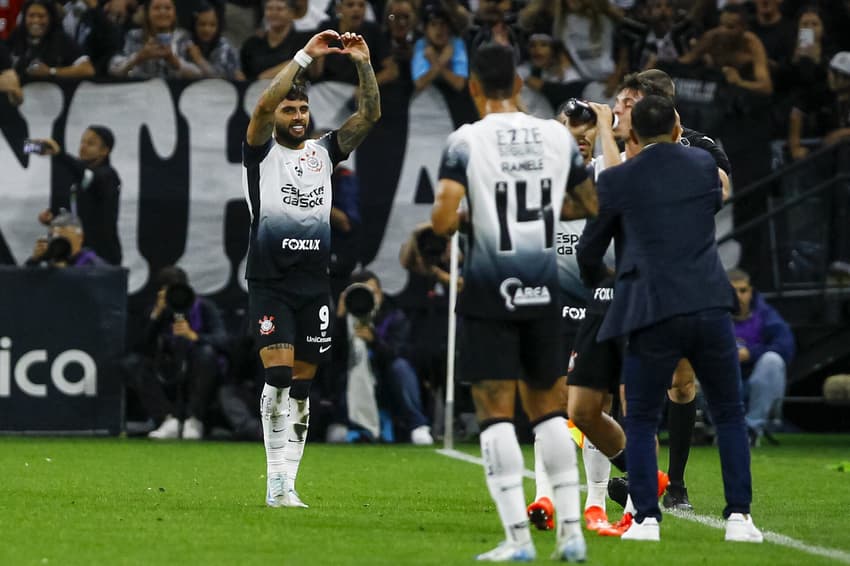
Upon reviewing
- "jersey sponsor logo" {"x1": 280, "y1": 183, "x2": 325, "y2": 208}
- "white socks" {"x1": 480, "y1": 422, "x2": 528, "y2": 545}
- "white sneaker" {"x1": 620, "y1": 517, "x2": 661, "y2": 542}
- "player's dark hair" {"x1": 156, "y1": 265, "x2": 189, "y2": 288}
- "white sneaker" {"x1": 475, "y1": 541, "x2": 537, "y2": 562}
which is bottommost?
"white sneaker" {"x1": 620, "y1": 517, "x2": 661, "y2": 542}

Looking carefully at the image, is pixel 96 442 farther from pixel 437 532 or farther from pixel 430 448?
pixel 437 532

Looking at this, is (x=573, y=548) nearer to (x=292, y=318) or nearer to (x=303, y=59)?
(x=292, y=318)

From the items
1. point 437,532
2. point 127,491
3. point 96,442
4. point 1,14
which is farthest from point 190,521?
point 1,14

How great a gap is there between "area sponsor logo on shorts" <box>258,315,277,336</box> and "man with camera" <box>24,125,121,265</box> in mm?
7839

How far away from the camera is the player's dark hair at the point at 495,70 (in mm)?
7582

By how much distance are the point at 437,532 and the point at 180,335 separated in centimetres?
876

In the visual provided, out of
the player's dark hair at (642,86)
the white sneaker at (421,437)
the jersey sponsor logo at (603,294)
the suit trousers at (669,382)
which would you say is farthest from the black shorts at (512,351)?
the white sneaker at (421,437)

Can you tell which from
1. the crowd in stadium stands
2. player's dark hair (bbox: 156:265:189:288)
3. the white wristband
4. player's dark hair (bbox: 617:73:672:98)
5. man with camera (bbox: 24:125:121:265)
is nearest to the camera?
player's dark hair (bbox: 617:73:672:98)

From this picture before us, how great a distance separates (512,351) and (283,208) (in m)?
3.32

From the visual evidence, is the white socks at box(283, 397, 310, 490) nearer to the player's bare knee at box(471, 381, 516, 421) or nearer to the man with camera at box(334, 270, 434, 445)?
the player's bare knee at box(471, 381, 516, 421)

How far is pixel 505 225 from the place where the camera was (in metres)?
7.62

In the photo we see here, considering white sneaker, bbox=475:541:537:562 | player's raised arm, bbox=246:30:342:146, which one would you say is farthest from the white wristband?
white sneaker, bbox=475:541:537:562

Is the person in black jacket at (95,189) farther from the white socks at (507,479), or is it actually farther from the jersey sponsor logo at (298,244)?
the white socks at (507,479)

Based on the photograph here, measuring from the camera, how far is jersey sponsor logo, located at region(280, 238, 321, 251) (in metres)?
10.6
